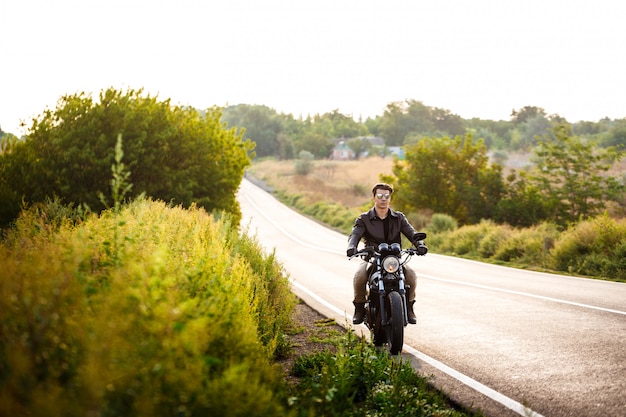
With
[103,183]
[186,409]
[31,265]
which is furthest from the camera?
[103,183]

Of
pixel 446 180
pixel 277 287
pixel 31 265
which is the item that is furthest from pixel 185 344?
pixel 446 180

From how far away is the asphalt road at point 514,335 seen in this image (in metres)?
5.26

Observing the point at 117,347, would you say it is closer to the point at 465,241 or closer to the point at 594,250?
the point at 594,250

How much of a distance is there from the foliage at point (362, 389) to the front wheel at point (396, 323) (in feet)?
1.78

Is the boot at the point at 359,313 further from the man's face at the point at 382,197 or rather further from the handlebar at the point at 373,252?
the man's face at the point at 382,197

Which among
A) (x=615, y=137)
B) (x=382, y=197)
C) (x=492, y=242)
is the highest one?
(x=615, y=137)

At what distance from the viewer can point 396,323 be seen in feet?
22.1

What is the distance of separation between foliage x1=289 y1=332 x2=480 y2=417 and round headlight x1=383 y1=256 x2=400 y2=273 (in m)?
1.06

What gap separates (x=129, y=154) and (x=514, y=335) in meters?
11.3

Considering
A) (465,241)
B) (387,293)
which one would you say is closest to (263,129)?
(465,241)

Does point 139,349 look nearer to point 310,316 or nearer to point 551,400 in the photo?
point 551,400

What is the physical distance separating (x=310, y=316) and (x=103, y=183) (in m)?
8.01

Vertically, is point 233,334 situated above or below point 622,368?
above

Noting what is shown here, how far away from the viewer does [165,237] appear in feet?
20.7
